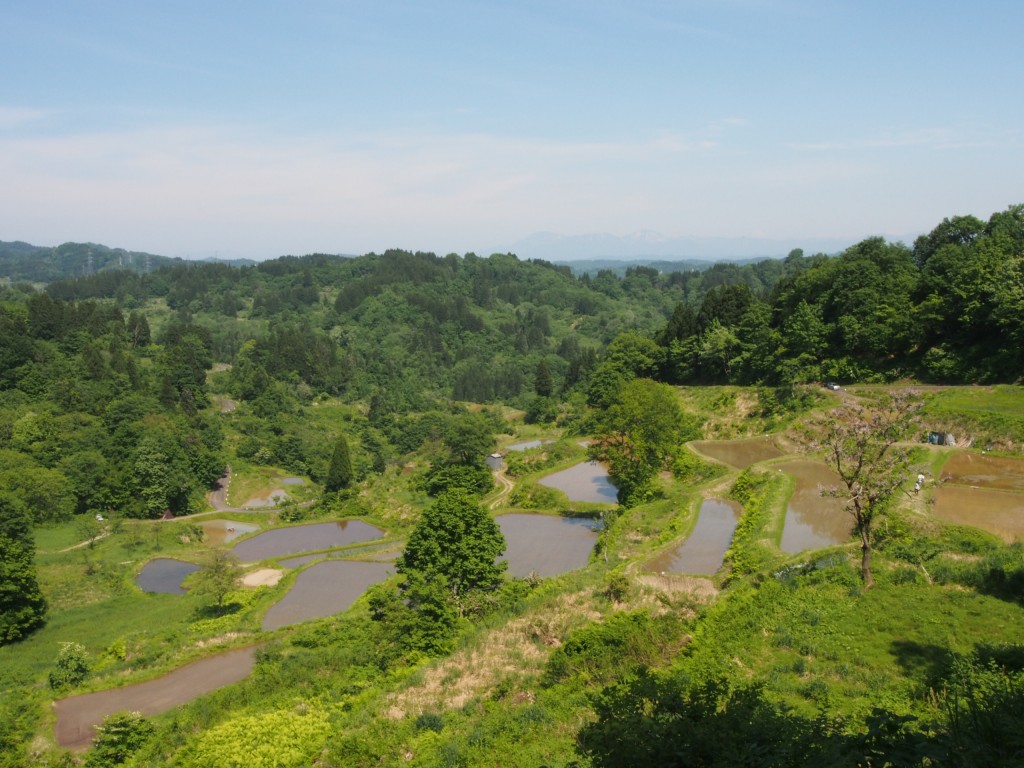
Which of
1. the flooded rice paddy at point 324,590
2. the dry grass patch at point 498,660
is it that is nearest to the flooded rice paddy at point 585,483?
the flooded rice paddy at point 324,590

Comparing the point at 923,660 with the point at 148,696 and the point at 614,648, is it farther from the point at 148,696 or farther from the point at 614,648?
the point at 148,696

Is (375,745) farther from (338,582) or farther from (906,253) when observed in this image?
(906,253)

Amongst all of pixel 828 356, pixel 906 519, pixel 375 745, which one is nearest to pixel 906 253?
pixel 828 356

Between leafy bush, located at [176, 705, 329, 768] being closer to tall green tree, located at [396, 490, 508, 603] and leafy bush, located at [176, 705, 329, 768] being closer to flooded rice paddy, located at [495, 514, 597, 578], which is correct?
tall green tree, located at [396, 490, 508, 603]

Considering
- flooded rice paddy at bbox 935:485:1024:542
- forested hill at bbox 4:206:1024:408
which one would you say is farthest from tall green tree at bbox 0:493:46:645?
forested hill at bbox 4:206:1024:408

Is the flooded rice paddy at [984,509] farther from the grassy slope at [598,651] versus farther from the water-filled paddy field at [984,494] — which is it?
the grassy slope at [598,651]

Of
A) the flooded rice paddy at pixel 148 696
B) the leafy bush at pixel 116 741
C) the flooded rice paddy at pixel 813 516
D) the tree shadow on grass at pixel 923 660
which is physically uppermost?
the tree shadow on grass at pixel 923 660
